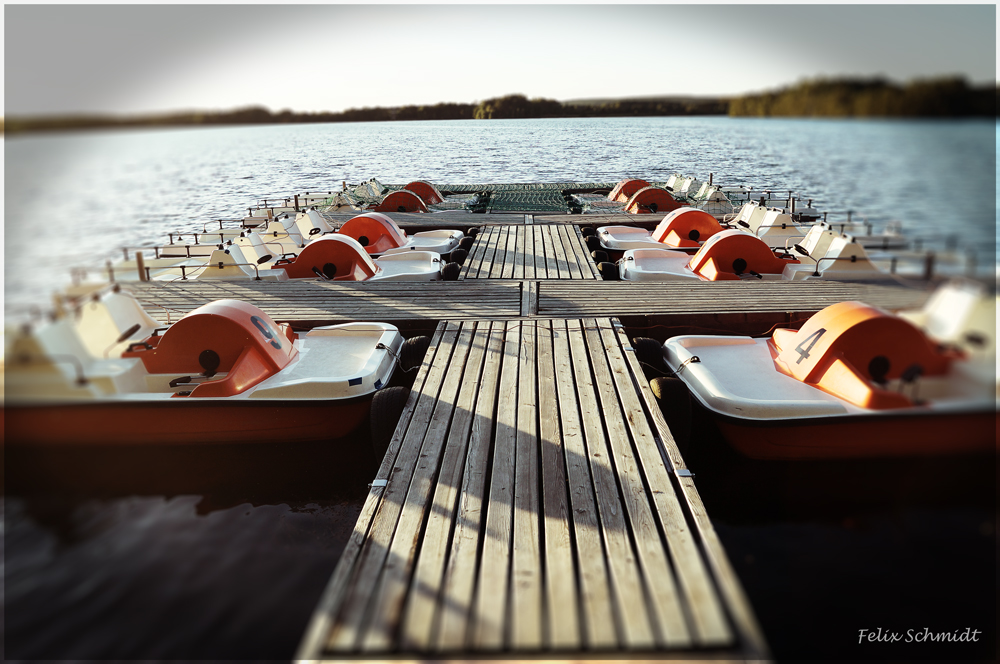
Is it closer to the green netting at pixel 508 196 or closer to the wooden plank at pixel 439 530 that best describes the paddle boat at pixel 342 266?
the wooden plank at pixel 439 530

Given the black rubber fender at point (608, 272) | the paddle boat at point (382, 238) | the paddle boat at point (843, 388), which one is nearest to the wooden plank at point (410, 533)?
the paddle boat at point (843, 388)

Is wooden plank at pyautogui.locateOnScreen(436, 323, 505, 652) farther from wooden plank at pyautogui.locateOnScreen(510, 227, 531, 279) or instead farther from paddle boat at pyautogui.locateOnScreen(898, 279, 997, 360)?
wooden plank at pyautogui.locateOnScreen(510, 227, 531, 279)

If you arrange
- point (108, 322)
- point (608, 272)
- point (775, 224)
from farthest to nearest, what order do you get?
1. point (775, 224)
2. point (608, 272)
3. point (108, 322)

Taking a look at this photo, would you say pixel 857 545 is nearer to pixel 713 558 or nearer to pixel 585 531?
pixel 713 558

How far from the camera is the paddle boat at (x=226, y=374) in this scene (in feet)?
11.1

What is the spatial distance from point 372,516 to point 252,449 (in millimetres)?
2600

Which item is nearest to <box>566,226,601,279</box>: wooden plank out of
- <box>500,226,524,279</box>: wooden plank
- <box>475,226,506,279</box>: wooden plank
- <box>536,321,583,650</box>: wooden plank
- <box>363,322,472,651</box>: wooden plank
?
<box>500,226,524,279</box>: wooden plank

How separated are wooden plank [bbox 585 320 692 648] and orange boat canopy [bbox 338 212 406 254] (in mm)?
6525

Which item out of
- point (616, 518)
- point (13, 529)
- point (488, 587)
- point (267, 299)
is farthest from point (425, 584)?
point (267, 299)

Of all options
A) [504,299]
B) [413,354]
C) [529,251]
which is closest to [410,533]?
[413,354]

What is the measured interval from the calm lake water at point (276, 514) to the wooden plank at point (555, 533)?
142 centimetres

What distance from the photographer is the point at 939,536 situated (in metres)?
2.19

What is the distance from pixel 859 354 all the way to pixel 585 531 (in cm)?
256

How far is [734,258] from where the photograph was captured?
8.48 m
